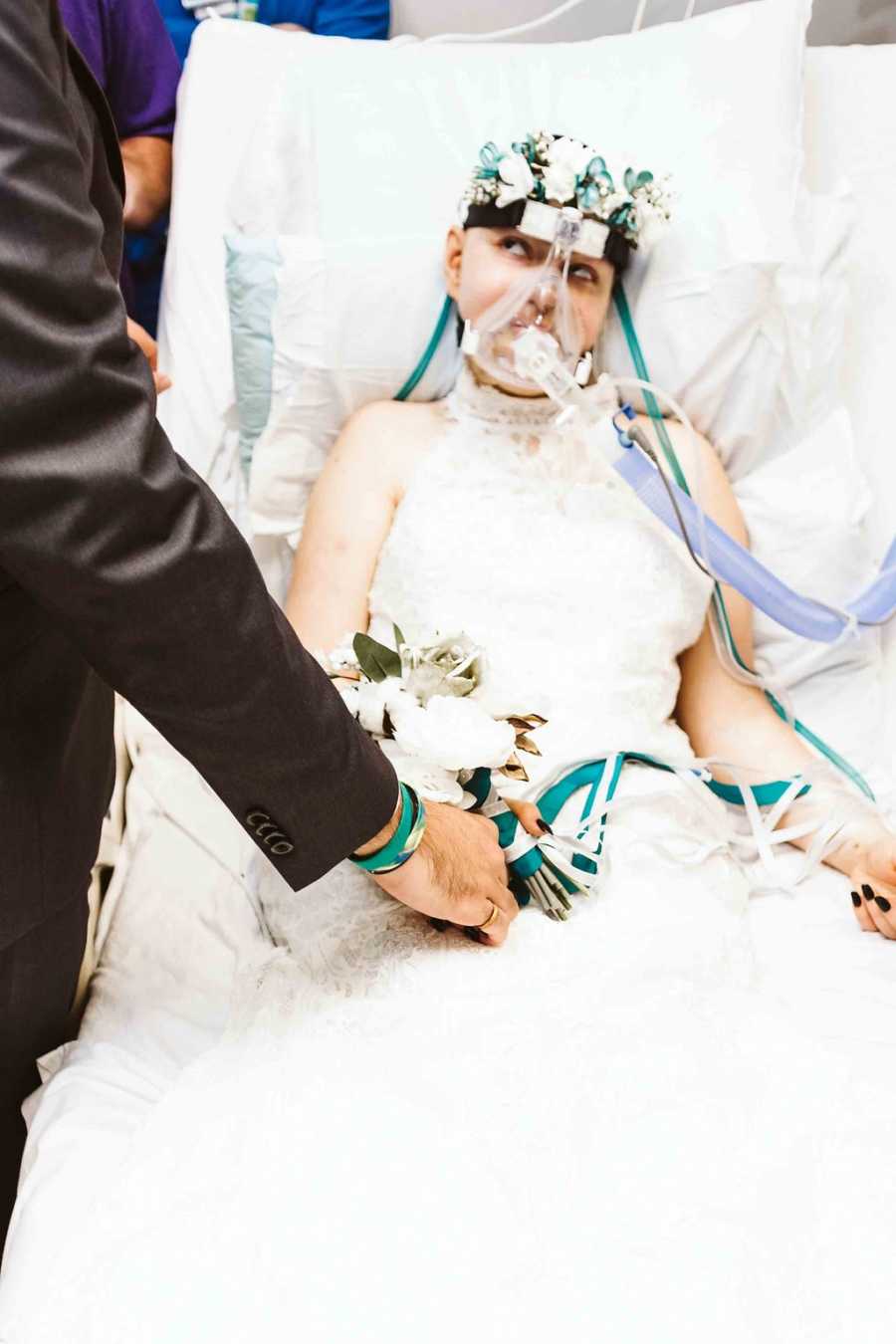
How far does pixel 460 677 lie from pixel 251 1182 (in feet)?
1.91

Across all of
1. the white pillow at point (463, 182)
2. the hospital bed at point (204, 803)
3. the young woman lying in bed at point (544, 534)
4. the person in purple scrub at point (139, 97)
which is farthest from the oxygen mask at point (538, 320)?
the person in purple scrub at point (139, 97)

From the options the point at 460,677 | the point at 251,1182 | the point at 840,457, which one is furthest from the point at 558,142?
the point at 251,1182

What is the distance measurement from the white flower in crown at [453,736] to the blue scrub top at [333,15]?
1624 millimetres

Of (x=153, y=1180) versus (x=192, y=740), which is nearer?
(x=192, y=740)

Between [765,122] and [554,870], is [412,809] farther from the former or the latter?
[765,122]

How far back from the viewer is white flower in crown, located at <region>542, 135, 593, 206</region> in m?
1.63

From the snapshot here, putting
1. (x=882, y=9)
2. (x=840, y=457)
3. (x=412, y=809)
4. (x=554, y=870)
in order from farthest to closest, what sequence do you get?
1. (x=882, y=9)
2. (x=840, y=457)
3. (x=554, y=870)
4. (x=412, y=809)

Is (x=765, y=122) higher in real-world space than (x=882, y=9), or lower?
lower

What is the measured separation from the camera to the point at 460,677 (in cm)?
129

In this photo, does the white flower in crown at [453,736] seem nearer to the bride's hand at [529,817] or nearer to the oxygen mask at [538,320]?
the bride's hand at [529,817]

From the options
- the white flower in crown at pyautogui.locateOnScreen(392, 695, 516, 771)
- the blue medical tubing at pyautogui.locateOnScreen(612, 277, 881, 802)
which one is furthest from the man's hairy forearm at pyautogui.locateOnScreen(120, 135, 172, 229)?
the white flower in crown at pyautogui.locateOnScreen(392, 695, 516, 771)

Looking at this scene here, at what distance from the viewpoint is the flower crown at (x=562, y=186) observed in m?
1.63

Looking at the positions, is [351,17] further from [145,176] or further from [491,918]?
[491,918]

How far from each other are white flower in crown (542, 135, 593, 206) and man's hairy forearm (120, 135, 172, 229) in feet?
2.85
